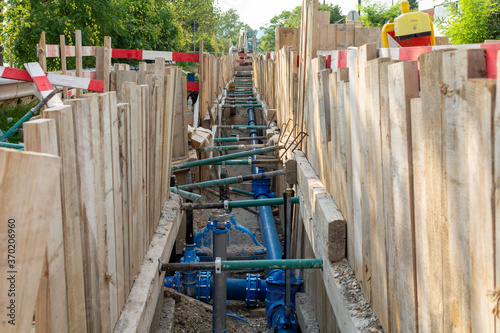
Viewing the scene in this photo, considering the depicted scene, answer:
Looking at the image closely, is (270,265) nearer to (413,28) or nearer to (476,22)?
(413,28)

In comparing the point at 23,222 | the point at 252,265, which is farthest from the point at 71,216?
the point at 252,265

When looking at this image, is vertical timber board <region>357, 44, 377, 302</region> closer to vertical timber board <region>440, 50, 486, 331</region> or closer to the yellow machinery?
vertical timber board <region>440, 50, 486, 331</region>

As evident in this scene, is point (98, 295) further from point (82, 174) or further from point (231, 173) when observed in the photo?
point (231, 173)

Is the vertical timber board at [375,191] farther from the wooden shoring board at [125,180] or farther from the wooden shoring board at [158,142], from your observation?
the wooden shoring board at [158,142]

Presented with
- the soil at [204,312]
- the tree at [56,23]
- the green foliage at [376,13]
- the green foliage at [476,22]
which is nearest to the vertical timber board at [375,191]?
the soil at [204,312]

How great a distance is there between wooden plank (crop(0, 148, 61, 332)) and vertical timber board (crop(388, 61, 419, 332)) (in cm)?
144

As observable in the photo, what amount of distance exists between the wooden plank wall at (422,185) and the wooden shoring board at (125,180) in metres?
1.28

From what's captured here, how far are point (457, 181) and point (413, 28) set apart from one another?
15.2 feet

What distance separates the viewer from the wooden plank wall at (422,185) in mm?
1567

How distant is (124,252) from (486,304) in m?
2.03

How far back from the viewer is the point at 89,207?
232 cm

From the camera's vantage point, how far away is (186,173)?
740 centimetres

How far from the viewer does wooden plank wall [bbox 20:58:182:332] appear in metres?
1.96

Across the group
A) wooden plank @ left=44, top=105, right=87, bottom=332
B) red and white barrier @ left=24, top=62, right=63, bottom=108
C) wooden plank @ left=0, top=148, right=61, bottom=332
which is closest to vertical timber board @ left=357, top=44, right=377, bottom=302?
wooden plank @ left=44, top=105, right=87, bottom=332
